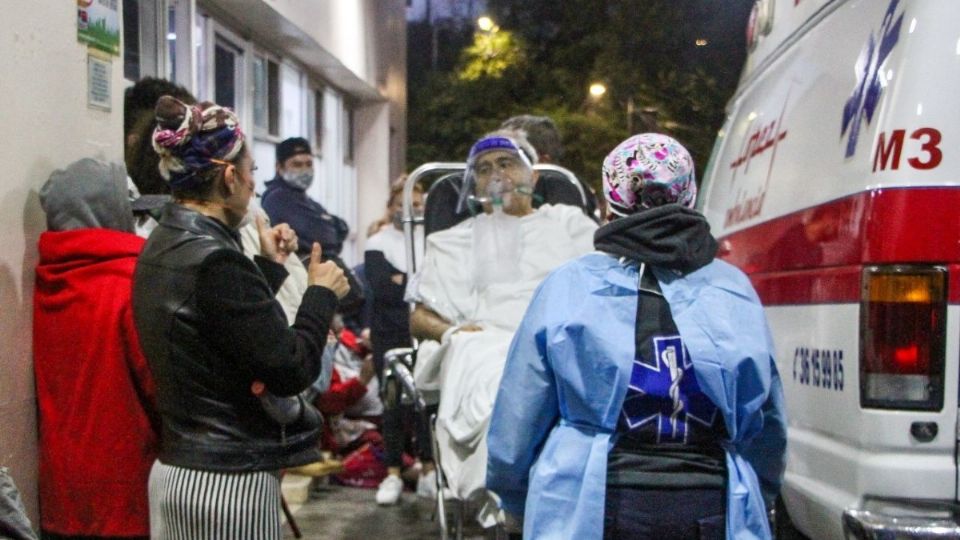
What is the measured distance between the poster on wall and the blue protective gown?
6.22 feet

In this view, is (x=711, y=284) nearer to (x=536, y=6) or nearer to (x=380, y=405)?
(x=380, y=405)

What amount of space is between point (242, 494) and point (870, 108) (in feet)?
7.24

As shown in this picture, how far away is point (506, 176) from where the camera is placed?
5184 mm

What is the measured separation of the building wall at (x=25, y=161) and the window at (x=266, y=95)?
5643 millimetres

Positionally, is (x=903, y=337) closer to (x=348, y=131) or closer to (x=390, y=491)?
(x=390, y=491)

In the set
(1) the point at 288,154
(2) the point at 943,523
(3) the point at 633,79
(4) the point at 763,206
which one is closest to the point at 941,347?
(2) the point at 943,523

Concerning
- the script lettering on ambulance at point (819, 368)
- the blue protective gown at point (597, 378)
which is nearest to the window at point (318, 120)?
the script lettering on ambulance at point (819, 368)

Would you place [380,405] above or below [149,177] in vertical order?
below

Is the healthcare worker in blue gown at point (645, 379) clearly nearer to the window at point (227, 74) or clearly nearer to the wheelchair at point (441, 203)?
the wheelchair at point (441, 203)

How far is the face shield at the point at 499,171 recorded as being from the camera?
517 cm

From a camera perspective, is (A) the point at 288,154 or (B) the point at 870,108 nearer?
(B) the point at 870,108

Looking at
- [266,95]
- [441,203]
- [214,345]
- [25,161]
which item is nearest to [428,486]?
[441,203]

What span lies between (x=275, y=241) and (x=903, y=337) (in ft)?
6.12

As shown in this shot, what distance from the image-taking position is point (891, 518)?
3.46m
